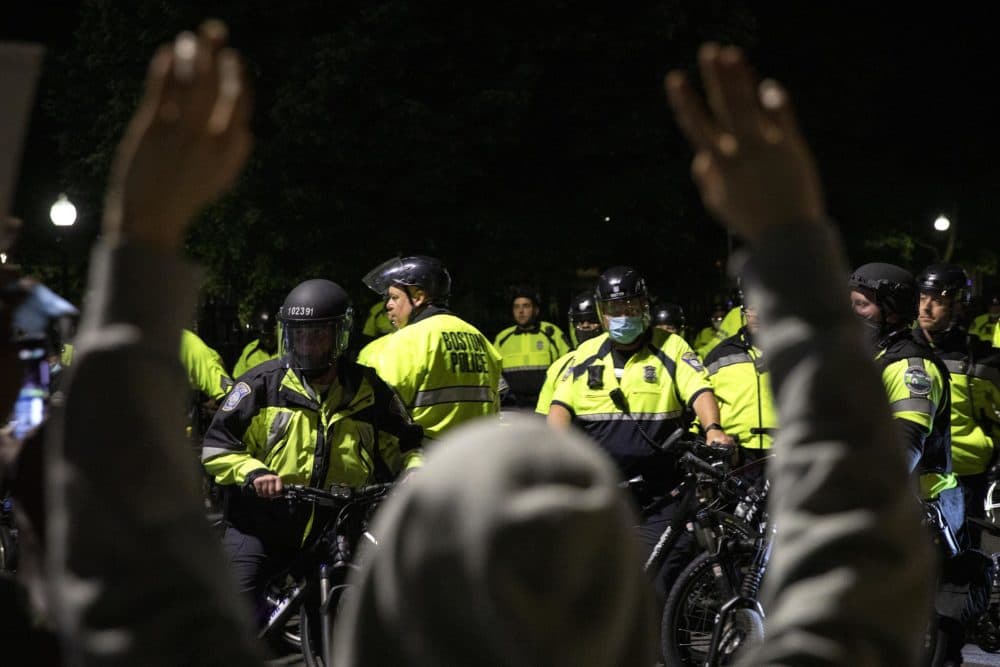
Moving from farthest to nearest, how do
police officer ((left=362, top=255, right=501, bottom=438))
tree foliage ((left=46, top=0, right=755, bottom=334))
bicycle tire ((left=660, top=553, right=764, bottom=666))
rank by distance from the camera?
tree foliage ((left=46, top=0, right=755, bottom=334)), police officer ((left=362, top=255, right=501, bottom=438)), bicycle tire ((left=660, top=553, right=764, bottom=666))

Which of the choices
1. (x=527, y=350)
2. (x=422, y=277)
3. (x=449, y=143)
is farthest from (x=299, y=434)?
(x=449, y=143)

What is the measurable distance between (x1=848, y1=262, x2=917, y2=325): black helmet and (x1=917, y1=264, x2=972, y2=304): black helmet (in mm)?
2399

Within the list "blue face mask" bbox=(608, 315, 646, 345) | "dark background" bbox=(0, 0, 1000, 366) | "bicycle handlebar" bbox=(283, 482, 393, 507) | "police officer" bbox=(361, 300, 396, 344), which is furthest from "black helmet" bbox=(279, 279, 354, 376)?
"dark background" bbox=(0, 0, 1000, 366)

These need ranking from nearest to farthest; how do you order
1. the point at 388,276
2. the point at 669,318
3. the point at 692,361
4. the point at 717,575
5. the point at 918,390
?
the point at 918,390 < the point at 717,575 < the point at 692,361 < the point at 388,276 < the point at 669,318

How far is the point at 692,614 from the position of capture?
7.27m

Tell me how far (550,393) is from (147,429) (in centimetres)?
729

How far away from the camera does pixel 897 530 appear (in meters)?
1.27

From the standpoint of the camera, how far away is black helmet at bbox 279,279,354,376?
640cm

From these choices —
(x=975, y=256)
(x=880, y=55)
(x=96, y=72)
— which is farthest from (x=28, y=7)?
(x=975, y=256)

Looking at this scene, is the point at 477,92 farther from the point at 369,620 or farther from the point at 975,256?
the point at 975,256

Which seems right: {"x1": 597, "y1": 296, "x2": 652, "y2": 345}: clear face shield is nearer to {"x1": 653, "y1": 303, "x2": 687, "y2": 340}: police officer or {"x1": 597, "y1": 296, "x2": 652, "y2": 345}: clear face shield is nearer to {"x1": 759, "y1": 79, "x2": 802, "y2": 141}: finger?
{"x1": 759, "y1": 79, "x2": 802, "y2": 141}: finger

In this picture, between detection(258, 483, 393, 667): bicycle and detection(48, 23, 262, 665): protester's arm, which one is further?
detection(258, 483, 393, 667): bicycle

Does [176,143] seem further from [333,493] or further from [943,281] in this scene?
[943,281]

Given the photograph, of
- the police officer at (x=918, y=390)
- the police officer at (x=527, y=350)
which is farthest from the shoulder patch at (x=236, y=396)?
the police officer at (x=527, y=350)
